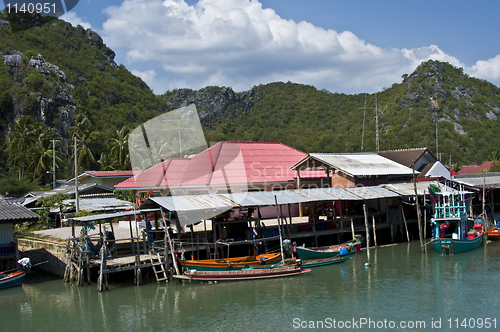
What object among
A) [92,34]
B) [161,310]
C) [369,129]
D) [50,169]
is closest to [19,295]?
[161,310]

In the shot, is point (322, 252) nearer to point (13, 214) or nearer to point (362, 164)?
point (362, 164)

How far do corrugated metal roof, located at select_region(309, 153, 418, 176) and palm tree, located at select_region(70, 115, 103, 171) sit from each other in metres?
32.2

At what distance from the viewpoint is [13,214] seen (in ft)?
66.8

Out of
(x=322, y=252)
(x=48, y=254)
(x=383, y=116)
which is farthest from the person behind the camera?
(x=383, y=116)

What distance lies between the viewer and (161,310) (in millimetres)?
16000

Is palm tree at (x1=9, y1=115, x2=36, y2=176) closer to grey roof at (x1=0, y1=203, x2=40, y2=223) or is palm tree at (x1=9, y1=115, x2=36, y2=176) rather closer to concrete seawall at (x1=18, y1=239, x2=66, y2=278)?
concrete seawall at (x1=18, y1=239, x2=66, y2=278)

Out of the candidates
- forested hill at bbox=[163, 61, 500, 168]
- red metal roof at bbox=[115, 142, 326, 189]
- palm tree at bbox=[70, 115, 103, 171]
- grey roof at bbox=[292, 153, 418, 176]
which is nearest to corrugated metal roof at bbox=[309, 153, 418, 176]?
grey roof at bbox=[292, 153, 418, 176]

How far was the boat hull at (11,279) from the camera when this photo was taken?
19.0m

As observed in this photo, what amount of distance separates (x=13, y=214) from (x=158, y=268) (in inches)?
282

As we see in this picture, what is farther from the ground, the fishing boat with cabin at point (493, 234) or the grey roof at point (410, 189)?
the grey roof at point (410, 189)

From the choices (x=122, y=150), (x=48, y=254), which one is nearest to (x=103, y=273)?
(x=48, y=254)

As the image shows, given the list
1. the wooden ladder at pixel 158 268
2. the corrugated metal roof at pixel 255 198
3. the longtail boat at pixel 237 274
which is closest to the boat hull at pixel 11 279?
the wooden ladder at pixel 158 268

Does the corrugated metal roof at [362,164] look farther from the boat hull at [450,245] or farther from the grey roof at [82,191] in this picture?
the grey roof at [82,191]

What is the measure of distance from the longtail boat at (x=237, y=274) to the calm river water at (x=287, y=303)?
0.28 meters
